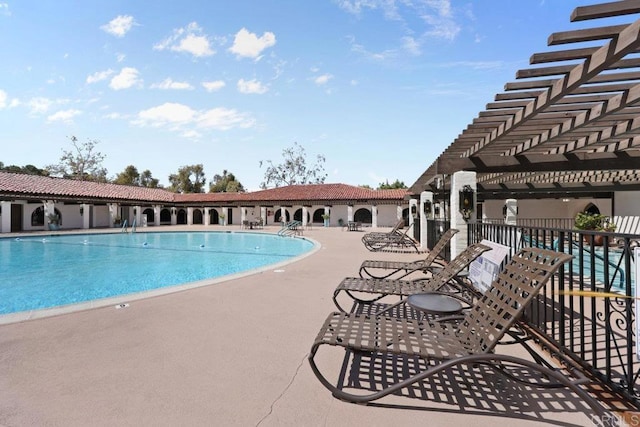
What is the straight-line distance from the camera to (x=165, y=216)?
38.6 meters

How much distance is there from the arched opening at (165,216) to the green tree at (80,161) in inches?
661

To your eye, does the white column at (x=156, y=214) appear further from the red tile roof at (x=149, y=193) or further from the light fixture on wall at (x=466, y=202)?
the light fixture on wall at (x=466, y=202)

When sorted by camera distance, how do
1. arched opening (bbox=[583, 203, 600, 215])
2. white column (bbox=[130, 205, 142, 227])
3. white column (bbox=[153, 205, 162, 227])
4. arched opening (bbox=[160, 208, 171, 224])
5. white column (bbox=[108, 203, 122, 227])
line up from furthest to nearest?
arched opening (bbox=[160, 208, 171, 224]) → white column (bbox=[153, 205, 162, 227]) → white column (bbox=[130, 205, 142, 227]) → white column (bbox=[108, 203, 122, 227]) → arched opening (bbox=[583, 203, 600, 215])

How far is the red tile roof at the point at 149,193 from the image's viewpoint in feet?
80.6

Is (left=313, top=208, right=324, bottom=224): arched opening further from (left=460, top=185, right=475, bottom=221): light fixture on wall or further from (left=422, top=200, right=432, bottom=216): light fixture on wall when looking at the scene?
(left=460, top=185, right=475, bottom=221): light fixture on wall

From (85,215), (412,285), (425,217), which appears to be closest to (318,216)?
(85,215)

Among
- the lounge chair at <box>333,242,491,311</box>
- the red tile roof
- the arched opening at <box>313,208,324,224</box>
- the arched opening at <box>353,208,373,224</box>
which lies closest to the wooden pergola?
the lounge chair at <box>333,242,491,311</box>

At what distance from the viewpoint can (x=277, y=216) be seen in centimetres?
3681

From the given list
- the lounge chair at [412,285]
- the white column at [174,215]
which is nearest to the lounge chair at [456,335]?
the lounge chair at [412,285]

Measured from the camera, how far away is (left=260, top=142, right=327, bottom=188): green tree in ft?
171

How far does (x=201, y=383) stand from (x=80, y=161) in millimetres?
54631

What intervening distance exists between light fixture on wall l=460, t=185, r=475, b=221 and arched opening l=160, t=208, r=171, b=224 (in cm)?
3825

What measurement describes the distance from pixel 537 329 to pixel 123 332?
4649 mm

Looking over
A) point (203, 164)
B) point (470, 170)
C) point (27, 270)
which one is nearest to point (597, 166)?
point (470, 170)
